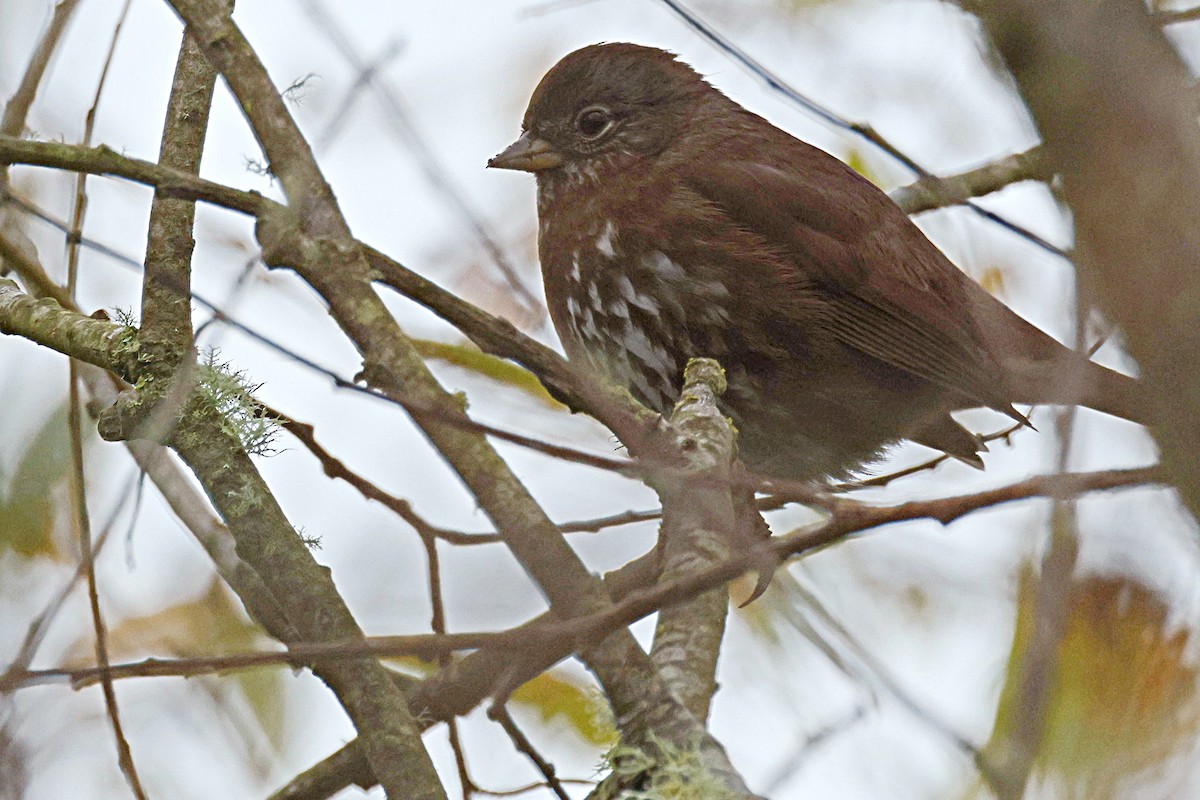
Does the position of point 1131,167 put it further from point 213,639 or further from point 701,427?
point 213,639

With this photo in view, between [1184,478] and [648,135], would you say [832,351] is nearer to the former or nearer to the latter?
[648,135]

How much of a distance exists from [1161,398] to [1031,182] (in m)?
2.95

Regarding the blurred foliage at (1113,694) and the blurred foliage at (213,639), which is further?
the blurred foliage at (213,639)

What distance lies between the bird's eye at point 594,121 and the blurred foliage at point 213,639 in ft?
6.20

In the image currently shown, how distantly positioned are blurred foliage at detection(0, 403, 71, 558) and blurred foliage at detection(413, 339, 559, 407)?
108cm

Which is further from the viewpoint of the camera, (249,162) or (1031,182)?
(1031,182)

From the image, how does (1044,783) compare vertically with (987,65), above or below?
below

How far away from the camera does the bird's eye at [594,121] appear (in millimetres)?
4469

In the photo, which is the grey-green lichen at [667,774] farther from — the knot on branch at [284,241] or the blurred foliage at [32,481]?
the blurred foliage at [32,481]

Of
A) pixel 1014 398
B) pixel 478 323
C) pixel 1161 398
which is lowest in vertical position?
pixel 1161 398

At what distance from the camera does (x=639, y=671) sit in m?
1.92

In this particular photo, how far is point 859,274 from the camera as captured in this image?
4004 mm

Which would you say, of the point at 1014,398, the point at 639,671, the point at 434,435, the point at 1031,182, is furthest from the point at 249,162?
the point at 1031,182

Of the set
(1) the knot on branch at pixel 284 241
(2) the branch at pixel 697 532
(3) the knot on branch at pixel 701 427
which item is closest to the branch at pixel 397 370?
(1) the knot on branch at pixel 284 241
